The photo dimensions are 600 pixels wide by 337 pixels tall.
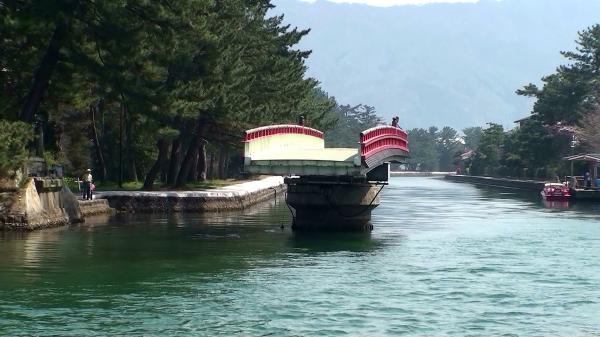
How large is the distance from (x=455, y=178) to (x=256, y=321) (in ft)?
539

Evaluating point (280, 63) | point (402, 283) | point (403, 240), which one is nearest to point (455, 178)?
point (280, 63)

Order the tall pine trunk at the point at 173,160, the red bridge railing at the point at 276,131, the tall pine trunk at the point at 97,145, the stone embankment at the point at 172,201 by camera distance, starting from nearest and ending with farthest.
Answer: the red bridge railing at the point at 276,131 < the stone embankment at the point at 172,201 < the tall pine trunk at the point at 173,160 < the tall pine trunk at the point at 97,145

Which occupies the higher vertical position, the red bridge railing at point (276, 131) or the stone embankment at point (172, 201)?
the red bridge railing at point (276, 131)

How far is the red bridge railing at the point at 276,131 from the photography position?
43844 millimetres

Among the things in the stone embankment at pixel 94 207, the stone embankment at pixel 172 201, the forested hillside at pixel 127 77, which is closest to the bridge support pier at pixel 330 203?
the forested hillside at pixel 127 77

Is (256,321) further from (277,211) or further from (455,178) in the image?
(455,178)

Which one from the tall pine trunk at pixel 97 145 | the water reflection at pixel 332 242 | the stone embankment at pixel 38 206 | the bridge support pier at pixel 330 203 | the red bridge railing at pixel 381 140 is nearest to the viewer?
the water reflection at pixel 332 242

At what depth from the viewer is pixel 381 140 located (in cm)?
4678

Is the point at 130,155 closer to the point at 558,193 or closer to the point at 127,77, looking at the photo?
the point at 127,77

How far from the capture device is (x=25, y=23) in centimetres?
4228

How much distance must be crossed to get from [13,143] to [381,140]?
59.5ft

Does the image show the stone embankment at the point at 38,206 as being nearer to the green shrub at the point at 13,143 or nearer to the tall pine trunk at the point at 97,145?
the green shrub at the point at 13,143

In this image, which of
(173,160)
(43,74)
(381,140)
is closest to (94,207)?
(43,74)

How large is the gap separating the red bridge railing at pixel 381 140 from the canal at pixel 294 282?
4142 millimetres
